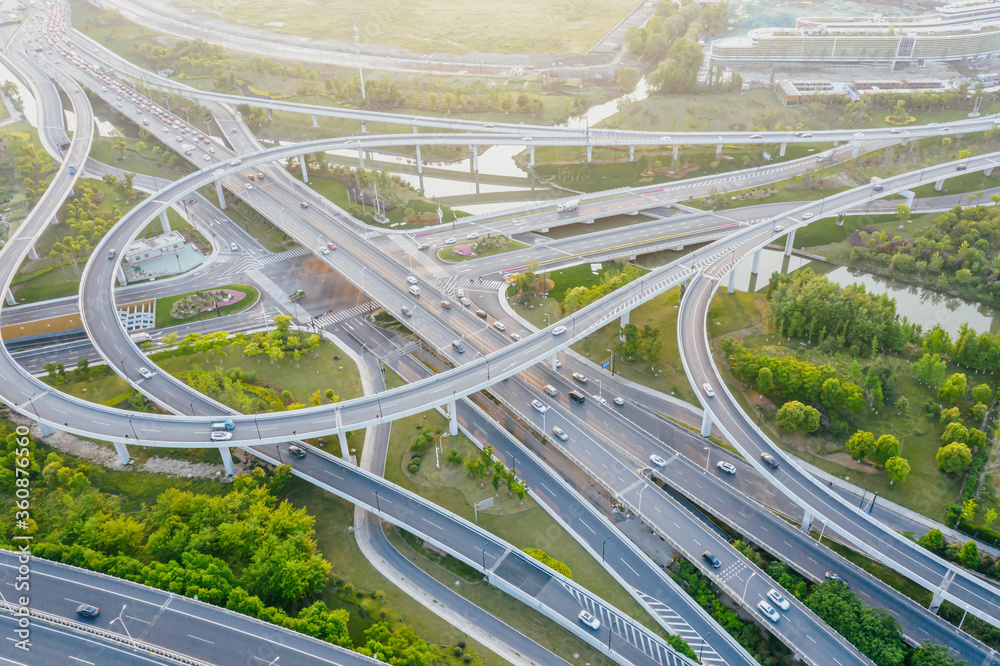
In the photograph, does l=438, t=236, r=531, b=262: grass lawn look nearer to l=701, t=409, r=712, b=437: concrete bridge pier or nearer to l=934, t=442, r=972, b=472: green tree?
l=701, t=409, r=712, b=437: concrete bridge pier

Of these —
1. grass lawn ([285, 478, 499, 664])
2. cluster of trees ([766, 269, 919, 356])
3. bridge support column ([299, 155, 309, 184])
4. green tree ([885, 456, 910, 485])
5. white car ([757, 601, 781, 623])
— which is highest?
bridge support column ([299, 155, 309, 184])

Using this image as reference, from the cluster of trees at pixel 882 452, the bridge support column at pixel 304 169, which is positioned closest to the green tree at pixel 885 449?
the cluster of trees at pixel 882 452

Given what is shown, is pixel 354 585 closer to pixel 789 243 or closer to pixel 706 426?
pixel 706 426

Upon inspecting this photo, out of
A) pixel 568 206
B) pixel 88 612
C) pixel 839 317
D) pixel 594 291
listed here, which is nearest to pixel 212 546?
pixel 88 612

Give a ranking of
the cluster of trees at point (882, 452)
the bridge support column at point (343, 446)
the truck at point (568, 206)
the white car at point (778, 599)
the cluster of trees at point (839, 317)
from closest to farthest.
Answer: the white car at point (778, 599), the cluster of trees at point (882, 452), the bridge support column at point (343, 446), the cluster of trees at point (839, 317), the truck at point (568, 206)

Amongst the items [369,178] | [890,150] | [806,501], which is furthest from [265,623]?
[890,150]

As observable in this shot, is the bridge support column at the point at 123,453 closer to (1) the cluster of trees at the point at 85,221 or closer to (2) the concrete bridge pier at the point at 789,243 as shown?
(1) the cluster of trees at the point at 85,221

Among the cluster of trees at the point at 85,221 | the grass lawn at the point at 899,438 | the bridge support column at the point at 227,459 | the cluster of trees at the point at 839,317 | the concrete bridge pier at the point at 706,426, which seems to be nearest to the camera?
the grass lawn at the point at 899,438

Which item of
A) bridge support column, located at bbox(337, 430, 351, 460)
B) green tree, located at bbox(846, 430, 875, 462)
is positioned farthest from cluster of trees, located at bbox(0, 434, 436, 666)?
green tree, located at bbox(846, 430, 875, 462)
